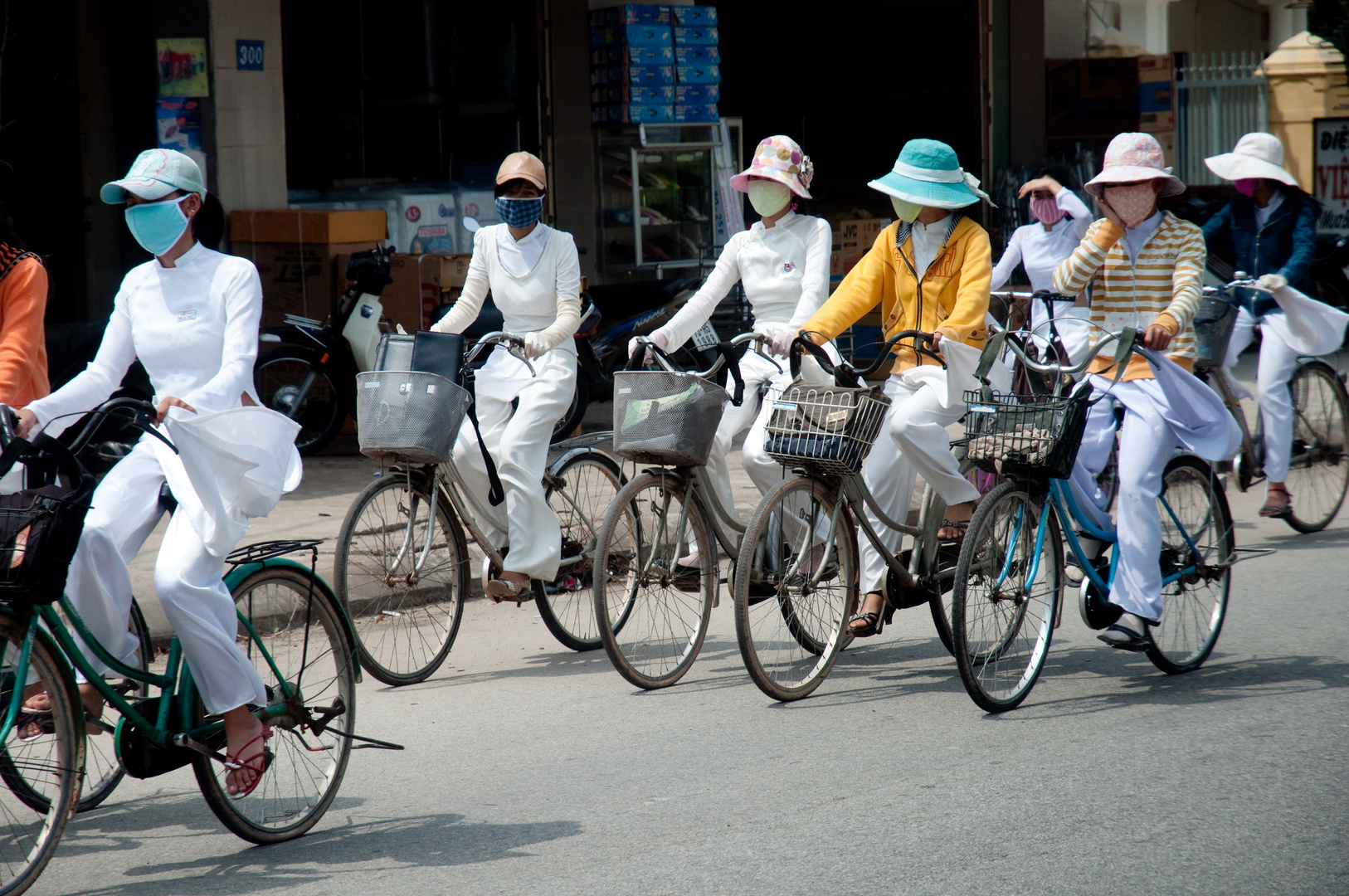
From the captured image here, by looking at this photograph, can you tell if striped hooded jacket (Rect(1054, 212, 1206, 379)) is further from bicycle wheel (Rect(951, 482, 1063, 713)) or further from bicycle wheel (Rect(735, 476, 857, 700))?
bicycle wheel (Rect(735, 476, 857, 700))

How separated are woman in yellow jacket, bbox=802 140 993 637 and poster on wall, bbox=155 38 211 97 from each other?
6.06 metres

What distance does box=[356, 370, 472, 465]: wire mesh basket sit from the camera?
5348mm

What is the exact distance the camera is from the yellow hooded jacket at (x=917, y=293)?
219 inches

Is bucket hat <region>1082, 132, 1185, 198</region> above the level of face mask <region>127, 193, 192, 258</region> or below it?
above

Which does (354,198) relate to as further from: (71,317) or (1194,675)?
(1194,675)

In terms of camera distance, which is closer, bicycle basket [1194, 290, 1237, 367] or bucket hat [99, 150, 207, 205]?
bucket hat [99, 150, 207, 205]

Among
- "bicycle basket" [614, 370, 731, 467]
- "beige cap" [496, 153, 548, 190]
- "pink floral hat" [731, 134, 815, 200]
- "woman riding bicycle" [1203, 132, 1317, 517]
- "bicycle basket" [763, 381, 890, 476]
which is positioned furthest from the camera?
"woman riding bicycle" [1203, 132, 1317, 517]

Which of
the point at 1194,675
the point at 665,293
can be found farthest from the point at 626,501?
the point at 665,293

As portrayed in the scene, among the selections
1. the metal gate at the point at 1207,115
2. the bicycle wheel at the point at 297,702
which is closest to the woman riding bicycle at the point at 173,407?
the bicycle wheel at the point at 297,702

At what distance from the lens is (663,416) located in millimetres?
5352

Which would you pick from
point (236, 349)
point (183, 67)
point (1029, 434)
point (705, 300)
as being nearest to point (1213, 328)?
point (705, 300)

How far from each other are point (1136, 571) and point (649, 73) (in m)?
8.93

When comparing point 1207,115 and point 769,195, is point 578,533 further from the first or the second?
point 1207,115

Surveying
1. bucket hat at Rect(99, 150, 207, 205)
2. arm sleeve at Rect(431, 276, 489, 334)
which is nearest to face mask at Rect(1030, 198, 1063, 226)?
arm sleeve at Rect(431, 276, 489, 334)
